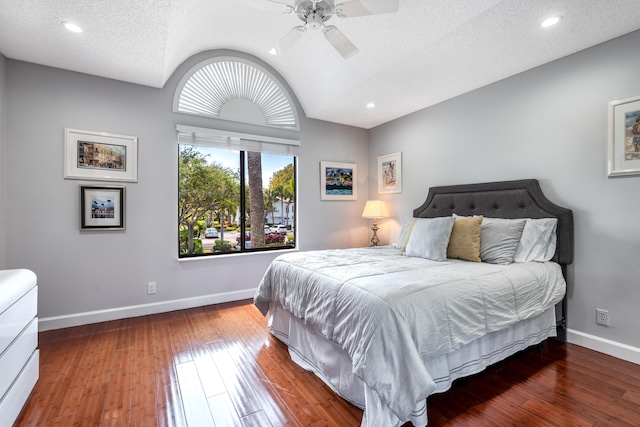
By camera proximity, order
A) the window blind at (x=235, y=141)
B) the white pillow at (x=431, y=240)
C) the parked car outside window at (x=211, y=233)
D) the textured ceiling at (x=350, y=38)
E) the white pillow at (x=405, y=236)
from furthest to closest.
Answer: the parked car outside window at (x=211, y=233), the window blind at (x=235, y=141), the white pillow at (x=405, y=236), the white pillow at (x=431, y=240), the textured ceiling at (x=350, y=38)

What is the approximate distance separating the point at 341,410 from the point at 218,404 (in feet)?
Answer: 2.36

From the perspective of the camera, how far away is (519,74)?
285cm

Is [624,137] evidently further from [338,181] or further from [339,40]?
[338,181]

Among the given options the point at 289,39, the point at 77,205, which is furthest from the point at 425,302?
the point at 77,205

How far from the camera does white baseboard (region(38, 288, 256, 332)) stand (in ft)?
9.14

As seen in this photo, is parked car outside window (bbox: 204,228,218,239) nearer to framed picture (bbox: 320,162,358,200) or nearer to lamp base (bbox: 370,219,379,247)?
framed picture (bbox: 320,162,358,200)

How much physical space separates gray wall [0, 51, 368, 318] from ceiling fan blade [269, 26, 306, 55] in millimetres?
1617

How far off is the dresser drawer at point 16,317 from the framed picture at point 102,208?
4.06 ft

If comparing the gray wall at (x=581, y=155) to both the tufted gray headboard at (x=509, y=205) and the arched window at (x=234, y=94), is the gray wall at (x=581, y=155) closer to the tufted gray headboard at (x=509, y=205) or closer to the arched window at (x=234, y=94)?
the tufted gray headboard at (x=509, y=205)

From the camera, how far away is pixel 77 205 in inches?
113

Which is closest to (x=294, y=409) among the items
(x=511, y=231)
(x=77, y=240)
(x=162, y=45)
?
(x=511, y=231)

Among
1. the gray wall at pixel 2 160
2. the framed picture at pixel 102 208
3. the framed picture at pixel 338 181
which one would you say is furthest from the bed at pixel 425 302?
the gray wall at pixel 2 160

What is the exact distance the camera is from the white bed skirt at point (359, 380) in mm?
1449

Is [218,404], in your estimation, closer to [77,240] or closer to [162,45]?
[77,240]
